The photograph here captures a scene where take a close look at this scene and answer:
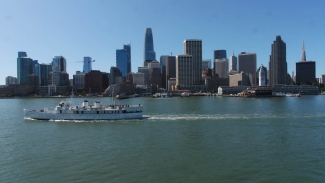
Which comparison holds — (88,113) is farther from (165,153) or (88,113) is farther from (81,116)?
(165,153)

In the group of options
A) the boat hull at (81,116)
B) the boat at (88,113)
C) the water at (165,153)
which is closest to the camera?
the water at (165,153)

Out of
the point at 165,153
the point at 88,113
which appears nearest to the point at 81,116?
the point at 88,113

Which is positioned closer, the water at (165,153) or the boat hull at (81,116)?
the water at (165,153)

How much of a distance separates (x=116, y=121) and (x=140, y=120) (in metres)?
5.05

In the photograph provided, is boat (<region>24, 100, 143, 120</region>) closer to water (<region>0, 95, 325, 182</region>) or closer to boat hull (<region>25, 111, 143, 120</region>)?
boat hull (<region>25, 111, 143, 120</region>)

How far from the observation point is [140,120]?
58.1m

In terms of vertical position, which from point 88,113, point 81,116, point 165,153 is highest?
point 88,113

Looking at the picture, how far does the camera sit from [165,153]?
103 ft

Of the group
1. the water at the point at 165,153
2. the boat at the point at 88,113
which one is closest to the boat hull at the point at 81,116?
the boat at the point at 88,113

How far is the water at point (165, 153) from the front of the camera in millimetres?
24688

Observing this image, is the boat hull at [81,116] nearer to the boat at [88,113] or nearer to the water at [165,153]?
the boat at [88,113]

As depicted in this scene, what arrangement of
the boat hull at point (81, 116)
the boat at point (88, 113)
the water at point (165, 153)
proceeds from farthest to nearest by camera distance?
the boat at point (88, 113) < the boat hull at point (81, 116) < the water at point (165, 153)

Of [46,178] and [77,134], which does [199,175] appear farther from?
[77,134]

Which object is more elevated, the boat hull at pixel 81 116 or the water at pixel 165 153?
the boat hull at pixel 81 116
